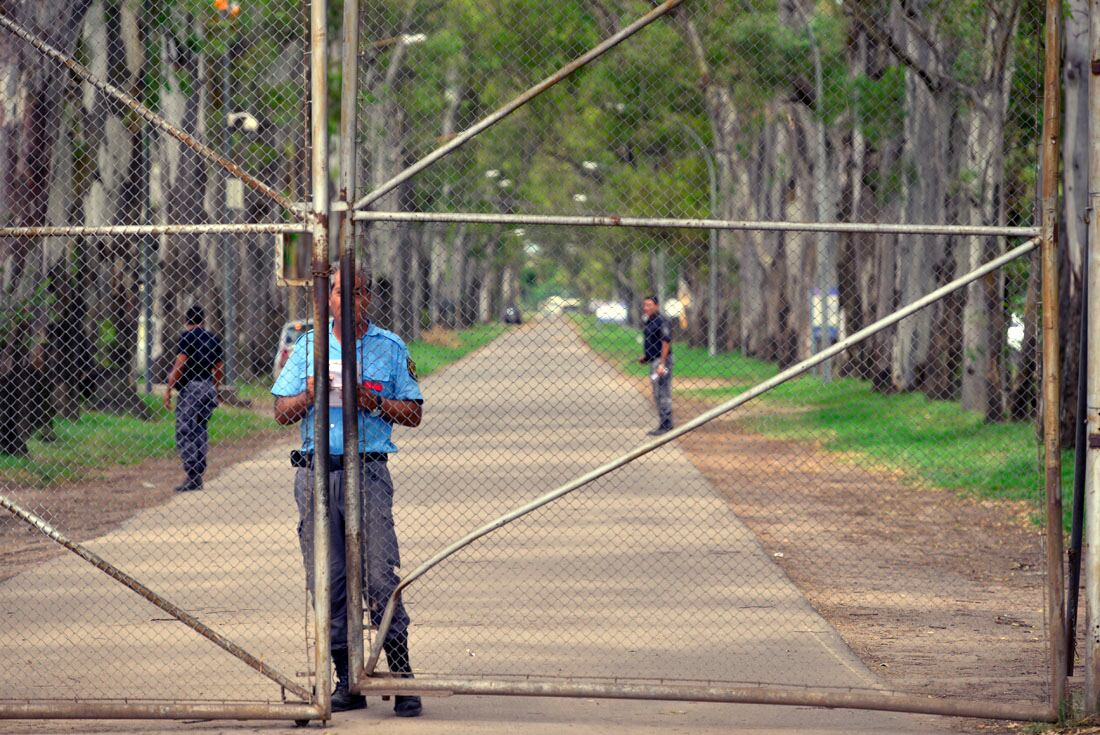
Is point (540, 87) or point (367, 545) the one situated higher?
point (540, 87)

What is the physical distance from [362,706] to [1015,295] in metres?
20.6

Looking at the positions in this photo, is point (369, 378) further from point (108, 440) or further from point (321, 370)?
point (108, 440)

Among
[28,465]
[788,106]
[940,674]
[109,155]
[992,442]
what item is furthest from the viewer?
[788,106]

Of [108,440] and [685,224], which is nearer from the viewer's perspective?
[685,224]

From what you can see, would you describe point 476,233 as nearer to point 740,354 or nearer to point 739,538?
point 740,354

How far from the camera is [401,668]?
8344mm

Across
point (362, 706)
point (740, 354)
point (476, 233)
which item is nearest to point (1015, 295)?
point (362, 706)

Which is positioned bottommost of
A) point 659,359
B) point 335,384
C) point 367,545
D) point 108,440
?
point 108,440

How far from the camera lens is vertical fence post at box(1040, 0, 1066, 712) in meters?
7.91

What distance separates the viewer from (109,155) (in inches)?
1055

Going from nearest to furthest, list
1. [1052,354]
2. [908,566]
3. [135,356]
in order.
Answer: [1052,354] < [908,566] < [135,356]

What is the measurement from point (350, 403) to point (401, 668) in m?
1.21

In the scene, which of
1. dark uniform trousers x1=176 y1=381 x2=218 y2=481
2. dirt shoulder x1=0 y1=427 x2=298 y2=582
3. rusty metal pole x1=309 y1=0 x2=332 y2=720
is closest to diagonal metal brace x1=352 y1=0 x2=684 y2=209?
rusty metal pole x1=309 y1=0 x2=332 y2=720

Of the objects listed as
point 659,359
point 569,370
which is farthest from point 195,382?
point 569,370
